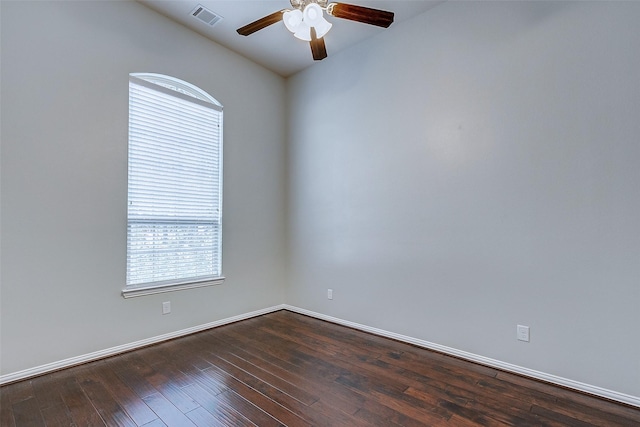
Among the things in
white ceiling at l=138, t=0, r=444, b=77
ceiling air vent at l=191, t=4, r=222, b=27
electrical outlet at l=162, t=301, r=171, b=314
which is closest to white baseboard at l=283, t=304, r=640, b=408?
electrical outlet at l=162, t=301, r=171, b=314

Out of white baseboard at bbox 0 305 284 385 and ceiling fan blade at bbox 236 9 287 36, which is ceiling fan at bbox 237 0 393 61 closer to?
ceiling fan blade at bbox 236 9 287 36

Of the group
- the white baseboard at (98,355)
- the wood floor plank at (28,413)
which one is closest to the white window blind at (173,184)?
the white baseboard at (98,355)

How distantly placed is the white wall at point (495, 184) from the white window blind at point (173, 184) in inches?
51.9

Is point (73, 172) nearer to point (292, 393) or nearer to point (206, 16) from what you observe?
point (206, 16)

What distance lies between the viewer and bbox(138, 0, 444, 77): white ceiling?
281 cm

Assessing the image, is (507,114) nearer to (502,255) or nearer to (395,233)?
(502,255)

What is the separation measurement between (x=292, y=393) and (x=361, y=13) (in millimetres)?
2576

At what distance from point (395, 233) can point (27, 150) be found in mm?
3103

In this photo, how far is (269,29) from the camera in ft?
10.5

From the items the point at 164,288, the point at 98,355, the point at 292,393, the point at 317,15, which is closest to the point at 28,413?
the point at 98,355

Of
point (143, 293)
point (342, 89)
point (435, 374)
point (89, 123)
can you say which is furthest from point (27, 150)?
point (435, 374)

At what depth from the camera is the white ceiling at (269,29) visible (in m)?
2.81

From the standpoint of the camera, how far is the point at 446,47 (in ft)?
9.14

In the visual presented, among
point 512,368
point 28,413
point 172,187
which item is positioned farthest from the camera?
point 172,187
